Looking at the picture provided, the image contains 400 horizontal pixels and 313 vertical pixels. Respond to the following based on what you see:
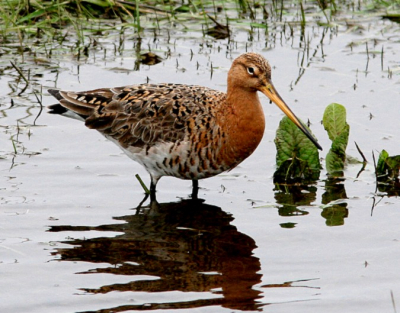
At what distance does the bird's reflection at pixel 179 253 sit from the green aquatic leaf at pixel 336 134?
4.44 ft

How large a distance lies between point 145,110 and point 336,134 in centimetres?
183

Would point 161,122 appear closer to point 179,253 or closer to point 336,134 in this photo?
point 179,253

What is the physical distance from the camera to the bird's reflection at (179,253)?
19.5ft

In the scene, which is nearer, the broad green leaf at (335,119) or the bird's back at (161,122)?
the bird's back at (161,122)

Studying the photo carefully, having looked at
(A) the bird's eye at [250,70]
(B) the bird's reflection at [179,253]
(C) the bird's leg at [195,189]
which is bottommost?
(B) the bird's reflection at [179,253]

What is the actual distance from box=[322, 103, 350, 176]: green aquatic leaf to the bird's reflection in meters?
1.35

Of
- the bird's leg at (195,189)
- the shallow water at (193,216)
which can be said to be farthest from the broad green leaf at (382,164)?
the bird's leg at (195,189)

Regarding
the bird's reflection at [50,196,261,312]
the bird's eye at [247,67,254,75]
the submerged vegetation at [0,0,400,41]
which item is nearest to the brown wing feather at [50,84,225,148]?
the bird's eye at [247,67,254,75]

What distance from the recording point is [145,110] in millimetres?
7887

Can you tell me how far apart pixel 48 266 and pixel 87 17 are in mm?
5864

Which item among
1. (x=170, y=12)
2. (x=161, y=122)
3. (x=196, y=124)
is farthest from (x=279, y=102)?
(x=170, y=12)

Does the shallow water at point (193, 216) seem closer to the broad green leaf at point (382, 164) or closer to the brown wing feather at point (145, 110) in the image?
the broad green leaf at point (382, 164)

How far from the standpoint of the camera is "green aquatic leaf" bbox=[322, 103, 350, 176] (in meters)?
7.99

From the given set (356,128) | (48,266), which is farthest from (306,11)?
(48,266)
